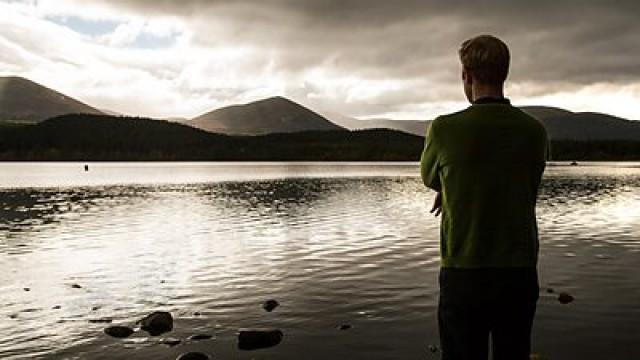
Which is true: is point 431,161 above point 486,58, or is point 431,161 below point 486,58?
below

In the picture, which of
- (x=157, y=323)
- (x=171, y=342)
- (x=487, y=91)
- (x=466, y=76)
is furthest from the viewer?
(x=157, y=323)

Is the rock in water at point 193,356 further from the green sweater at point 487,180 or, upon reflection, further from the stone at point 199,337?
the green sweater at point 487,180

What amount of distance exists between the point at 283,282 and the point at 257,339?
10.6 metres

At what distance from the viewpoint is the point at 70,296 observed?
1138 inches

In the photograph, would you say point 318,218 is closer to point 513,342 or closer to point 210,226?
point 210,226

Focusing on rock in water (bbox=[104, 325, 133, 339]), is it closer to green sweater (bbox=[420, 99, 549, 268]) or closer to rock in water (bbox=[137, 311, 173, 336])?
rock in water (bbox=[137, 311, 173, 336])

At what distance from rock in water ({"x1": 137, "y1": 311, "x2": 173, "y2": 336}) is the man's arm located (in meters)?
18.2

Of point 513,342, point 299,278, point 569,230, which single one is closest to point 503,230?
point 513,342

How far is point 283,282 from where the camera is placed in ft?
102

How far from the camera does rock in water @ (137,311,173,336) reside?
2198 cm

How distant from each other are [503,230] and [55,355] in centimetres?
1843

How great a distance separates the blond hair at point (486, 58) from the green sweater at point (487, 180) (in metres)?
0.23

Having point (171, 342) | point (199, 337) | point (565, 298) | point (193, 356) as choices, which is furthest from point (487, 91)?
point (565, 298)

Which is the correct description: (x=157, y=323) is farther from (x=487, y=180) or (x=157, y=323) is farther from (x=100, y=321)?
(x=487, y=180)
